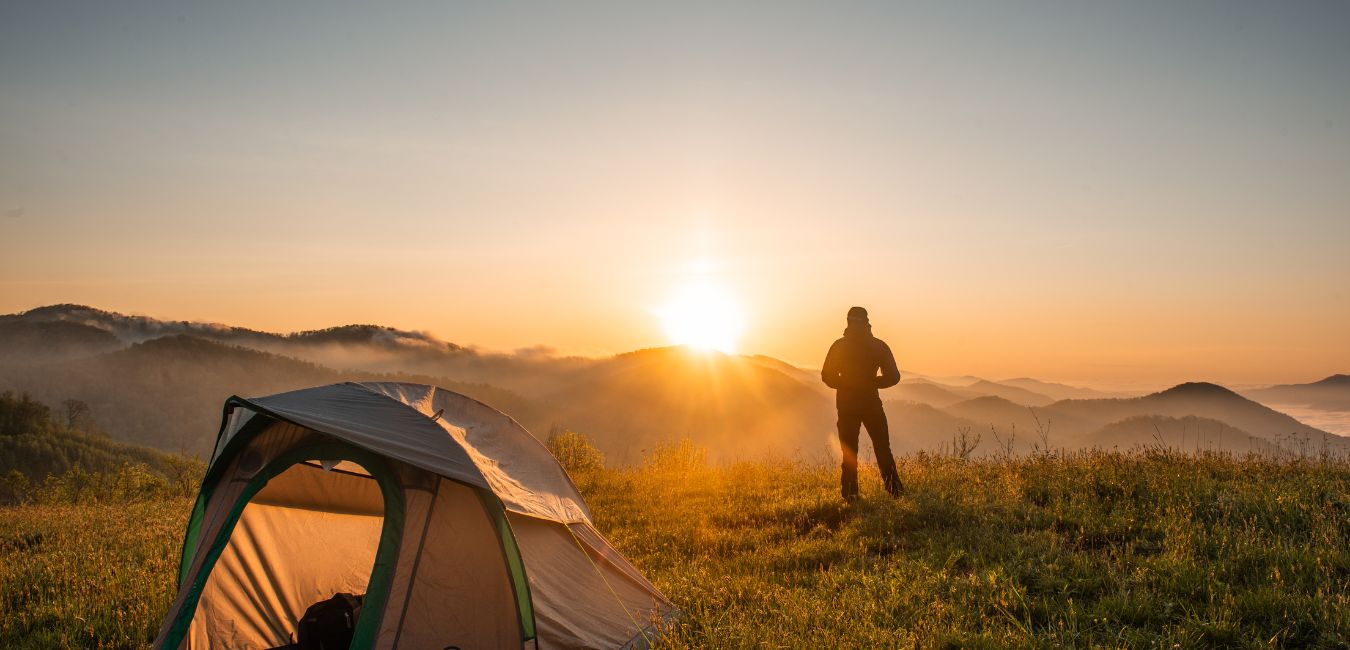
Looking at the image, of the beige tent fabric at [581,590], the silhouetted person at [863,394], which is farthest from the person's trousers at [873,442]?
the beige tent fabric at [581,590]

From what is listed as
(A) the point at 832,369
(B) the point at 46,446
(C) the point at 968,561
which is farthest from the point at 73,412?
(C) the point at 968,561

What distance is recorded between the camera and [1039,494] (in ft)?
31.0

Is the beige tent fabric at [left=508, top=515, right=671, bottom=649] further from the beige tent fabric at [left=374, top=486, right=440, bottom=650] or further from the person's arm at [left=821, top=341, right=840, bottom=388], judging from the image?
the person's arm at [left=821, top=341, right=840, bottom=388]

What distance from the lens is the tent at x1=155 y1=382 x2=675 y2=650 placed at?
18.1 feet

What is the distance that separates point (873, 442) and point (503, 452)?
6.30 metres

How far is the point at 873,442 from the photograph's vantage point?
1075 centimetres

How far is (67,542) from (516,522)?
908 centimetres

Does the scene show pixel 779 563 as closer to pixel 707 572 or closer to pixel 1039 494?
pixel 707 572

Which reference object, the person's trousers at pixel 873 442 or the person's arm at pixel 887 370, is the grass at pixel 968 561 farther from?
the person's arm at pixel 887 370

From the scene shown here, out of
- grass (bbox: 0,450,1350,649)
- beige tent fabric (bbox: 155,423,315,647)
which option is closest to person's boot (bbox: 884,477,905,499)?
grass (bbox: 0,450,1350,649)

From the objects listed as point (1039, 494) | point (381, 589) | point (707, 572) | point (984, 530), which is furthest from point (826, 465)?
point (381, 589)

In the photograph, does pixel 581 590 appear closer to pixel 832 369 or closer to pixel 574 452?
pixel 832 369

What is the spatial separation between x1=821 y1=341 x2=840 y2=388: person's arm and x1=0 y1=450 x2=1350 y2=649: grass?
5.80 feet

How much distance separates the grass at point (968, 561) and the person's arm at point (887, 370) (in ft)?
5.41
